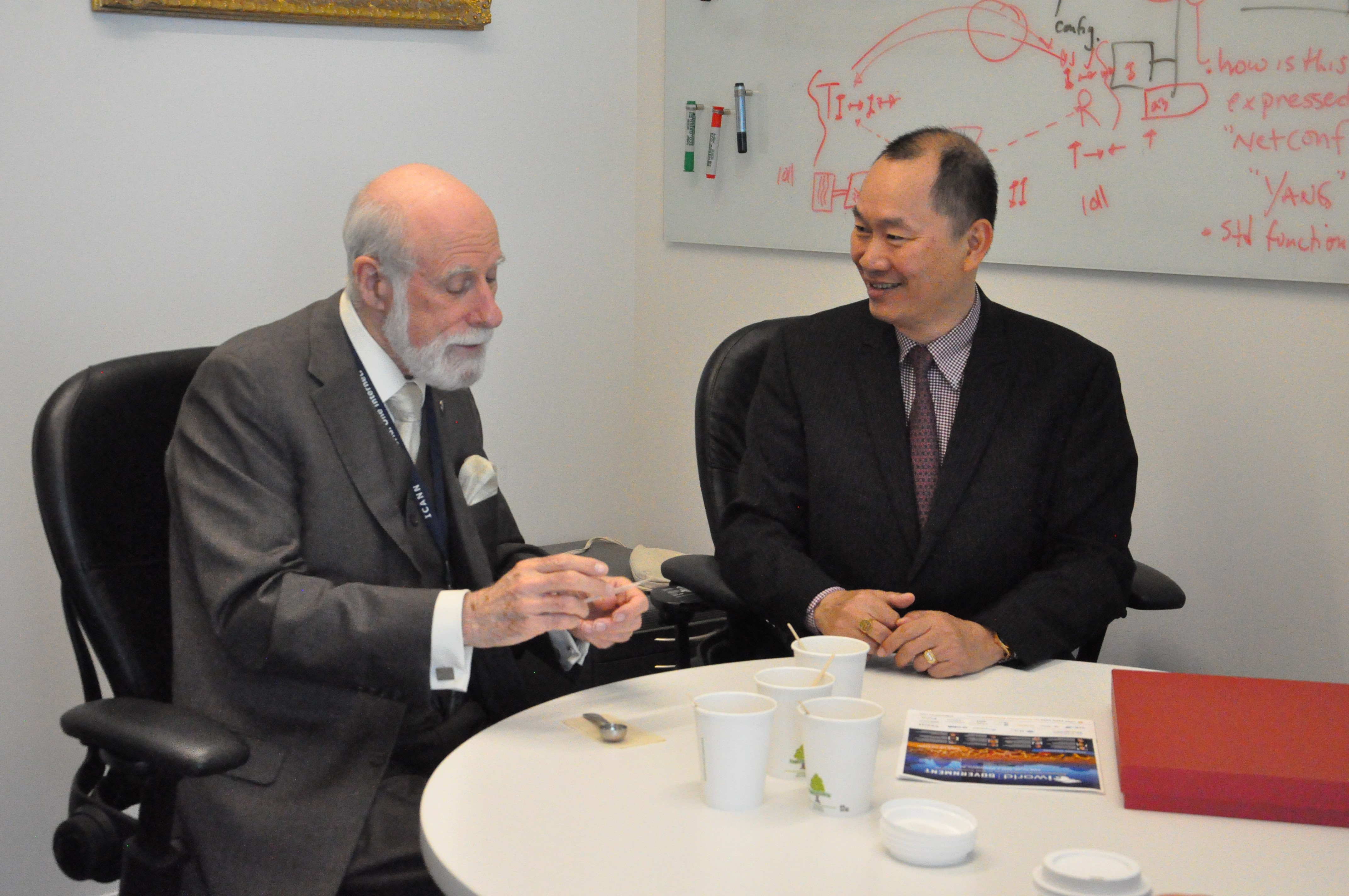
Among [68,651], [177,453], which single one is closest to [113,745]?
[177,453]

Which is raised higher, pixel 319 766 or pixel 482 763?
pixel 482 763

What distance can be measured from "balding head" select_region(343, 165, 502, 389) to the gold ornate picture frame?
3.61 feet

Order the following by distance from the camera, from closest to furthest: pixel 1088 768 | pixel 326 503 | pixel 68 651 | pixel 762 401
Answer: pixel 1088 768 → pixel 326 503 → pixel 762 401 → pixel 68 651

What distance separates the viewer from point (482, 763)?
4.80 feet

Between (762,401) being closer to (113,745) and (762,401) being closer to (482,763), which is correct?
(482,763)

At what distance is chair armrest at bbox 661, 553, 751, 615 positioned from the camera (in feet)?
7.25

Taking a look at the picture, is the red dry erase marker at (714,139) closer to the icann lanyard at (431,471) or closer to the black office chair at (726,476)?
the black office chair at (726,476)

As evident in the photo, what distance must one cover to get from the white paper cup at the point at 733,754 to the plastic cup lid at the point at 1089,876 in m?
0.29

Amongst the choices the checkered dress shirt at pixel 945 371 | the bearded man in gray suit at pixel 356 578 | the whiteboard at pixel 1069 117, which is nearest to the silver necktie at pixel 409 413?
the bearded man in gray suit at pixel 356 578

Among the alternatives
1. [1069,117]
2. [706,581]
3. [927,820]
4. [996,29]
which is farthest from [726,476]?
[927,820]

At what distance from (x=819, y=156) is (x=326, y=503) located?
1.80 metres

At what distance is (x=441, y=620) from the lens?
5.46 ft

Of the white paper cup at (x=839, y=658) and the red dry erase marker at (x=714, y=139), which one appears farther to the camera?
the red dry erase marker at (x=714, y=139)

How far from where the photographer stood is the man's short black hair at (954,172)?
7.30ft
